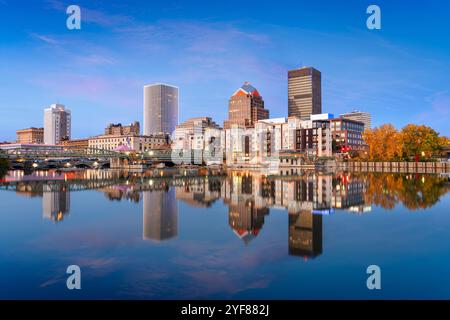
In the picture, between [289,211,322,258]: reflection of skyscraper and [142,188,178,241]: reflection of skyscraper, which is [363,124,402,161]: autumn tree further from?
[289,211,322,258]: reflection of skyscraper

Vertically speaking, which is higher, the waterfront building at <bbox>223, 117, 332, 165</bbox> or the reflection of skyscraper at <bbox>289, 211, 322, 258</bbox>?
the waterfront building at <bbox>223, 117, 332, 165</bbox>

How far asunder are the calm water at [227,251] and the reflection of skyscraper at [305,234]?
0.21 feet

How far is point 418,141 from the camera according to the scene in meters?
124

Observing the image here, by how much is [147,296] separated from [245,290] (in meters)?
3.08

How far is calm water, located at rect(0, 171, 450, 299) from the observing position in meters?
11.8

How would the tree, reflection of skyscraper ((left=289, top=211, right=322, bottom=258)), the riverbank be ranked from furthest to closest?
the tree → the riverbank → reflection of skyscraper ((left=289, top=211, right=322, bottom=258))

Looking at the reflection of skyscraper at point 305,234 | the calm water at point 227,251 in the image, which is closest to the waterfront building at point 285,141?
the calm water at point 227,251

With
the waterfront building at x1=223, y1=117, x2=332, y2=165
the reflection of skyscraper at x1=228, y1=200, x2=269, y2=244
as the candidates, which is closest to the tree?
the waterfront building at x1=223, y1=117, x2=332, y2=165

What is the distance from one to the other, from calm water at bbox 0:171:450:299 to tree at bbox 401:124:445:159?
344 feet

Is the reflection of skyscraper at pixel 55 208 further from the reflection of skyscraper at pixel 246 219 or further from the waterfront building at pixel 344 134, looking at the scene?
the waterfront building at pixel 344 134

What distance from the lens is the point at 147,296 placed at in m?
11.1

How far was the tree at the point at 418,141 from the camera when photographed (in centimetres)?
12350
